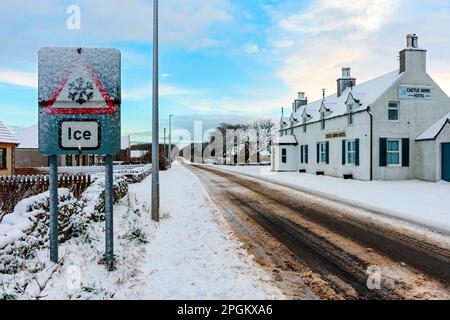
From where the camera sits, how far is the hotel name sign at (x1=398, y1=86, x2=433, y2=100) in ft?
78.1

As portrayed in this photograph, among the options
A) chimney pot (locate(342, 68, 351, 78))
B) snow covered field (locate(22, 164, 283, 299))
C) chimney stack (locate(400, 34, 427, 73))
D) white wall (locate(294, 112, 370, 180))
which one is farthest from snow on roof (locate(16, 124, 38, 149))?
chimney stack (locate(400, 34, 427, 73))

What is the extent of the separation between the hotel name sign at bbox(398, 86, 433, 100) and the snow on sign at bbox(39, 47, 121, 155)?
76.2 feet

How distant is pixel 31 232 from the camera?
5.93 m

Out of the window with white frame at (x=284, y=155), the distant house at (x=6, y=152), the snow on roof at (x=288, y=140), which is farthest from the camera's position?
the window with white frame at (x=284, y=155)

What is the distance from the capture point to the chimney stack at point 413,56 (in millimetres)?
23625

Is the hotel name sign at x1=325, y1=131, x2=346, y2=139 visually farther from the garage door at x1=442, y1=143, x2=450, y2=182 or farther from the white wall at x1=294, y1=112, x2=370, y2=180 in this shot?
the garage door at x1=442, y1=143, x2=450, y2=182

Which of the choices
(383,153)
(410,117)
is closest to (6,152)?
(383,153)

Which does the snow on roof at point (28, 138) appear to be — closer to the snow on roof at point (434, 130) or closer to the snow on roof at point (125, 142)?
the snow on roof at point (125, 142)

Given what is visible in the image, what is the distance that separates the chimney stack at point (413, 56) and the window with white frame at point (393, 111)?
8.05ft

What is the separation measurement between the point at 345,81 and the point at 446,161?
13729 mm

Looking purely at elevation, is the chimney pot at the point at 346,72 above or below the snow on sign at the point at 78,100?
above

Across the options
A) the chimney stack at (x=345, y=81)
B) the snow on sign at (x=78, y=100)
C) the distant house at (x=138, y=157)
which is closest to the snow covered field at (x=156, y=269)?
the snow on sign at (x=78, y=100)

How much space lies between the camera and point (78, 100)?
536 cm
